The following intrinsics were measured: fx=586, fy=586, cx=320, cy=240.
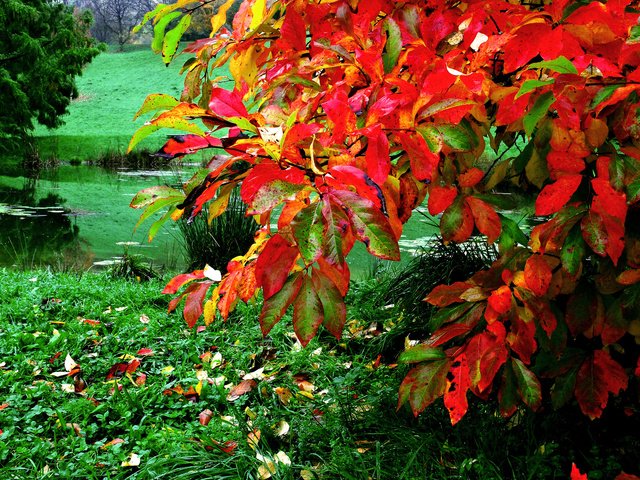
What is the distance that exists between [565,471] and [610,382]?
393mm

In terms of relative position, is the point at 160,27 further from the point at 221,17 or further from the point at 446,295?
the point at 446,295

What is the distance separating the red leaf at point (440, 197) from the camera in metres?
1.22

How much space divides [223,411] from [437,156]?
5.43 feet

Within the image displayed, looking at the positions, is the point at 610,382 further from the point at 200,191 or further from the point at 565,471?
the point at 200,191

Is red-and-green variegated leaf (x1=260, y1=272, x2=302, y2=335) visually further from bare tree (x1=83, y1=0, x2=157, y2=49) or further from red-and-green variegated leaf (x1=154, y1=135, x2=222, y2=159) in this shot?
bare tree (x1=83, y1=0, x2=157, y2=49)

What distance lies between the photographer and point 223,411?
2320mm

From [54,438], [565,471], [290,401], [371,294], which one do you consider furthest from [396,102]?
[371,294]

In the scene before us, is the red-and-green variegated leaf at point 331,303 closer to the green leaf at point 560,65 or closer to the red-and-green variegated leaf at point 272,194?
the red-and-green variegated leaf at point 272,194

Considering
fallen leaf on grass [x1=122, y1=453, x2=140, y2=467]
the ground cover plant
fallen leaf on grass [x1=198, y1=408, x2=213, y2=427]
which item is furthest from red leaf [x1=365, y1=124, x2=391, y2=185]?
fallen leaf on grass [x1=198, y1=408, x2=213, y2=427]

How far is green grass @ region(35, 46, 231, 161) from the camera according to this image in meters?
21.3

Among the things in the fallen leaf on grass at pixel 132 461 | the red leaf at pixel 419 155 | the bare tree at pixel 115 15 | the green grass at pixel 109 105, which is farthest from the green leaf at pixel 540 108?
the bare tree at pixel 115 15

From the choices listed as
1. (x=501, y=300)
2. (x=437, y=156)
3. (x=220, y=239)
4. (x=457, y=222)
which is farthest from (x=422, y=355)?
(x=220, y=239)

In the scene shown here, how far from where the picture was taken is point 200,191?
97 centimetres

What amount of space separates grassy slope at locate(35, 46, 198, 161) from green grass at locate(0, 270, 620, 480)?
16660 millimetres
